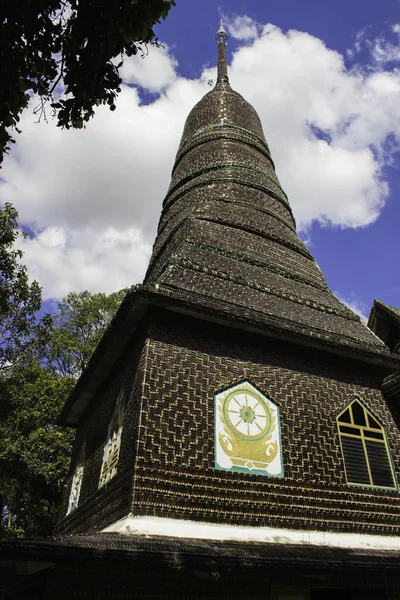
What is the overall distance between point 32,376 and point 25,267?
15.4ft

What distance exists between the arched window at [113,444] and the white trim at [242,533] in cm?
113

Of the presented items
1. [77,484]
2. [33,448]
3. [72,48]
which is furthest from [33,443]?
[72,48]

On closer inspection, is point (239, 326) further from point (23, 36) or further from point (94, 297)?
point (94, 297)

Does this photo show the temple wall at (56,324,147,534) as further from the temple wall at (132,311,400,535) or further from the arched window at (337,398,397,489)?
the arched window at (337,398,397,489)

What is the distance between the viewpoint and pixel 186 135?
571 inches

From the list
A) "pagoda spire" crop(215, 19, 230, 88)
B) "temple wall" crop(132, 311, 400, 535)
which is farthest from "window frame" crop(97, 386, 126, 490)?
"pagoda spire" crop(215, 19, 230, 88)

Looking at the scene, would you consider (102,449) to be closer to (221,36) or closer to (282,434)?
(282,434)

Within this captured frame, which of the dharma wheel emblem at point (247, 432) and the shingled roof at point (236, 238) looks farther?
the shingled roof at point (236, 238)

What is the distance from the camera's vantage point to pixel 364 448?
24.2ft

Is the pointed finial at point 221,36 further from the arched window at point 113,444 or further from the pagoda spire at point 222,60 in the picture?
the arched window at point 113,444

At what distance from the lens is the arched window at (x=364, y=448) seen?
7.12 m

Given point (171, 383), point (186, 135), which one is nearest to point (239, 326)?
point (171, 383)

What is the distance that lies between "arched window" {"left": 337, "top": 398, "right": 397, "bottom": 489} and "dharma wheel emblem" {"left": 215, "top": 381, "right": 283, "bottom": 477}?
125cm

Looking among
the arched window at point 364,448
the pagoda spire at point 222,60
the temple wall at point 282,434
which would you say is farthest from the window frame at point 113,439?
the pagoda spire at point 222,60
